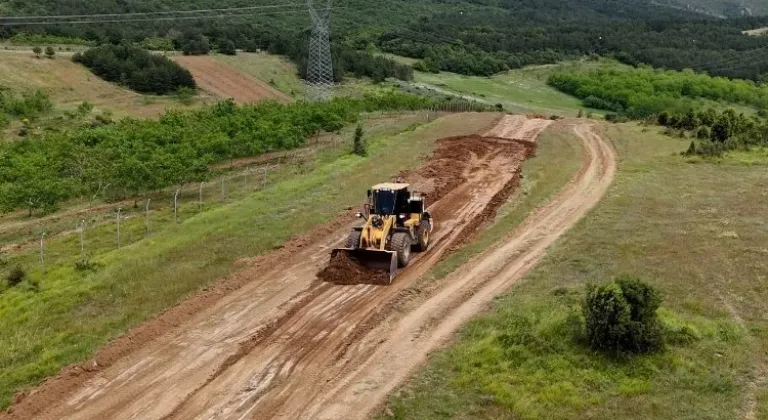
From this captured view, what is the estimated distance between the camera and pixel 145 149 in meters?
Result: 39.3

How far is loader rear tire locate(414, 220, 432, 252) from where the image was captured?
917 inches

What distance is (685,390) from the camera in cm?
1319

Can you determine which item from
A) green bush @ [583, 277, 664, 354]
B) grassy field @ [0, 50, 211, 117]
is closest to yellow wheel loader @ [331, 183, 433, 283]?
green bush @ [583, 277, 664, 354]

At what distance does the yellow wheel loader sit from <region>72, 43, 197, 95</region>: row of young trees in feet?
173

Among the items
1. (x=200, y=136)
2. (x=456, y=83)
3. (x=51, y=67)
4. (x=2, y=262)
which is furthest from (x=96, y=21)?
(x=2, y=262)

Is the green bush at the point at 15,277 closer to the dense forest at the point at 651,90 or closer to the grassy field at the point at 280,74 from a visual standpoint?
the grassy field at the point at 280,74

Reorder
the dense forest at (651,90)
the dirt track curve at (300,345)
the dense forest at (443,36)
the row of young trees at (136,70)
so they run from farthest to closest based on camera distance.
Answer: the dense forest at (443,36), the dense forest at (651,90), the row of young trees at (136,70), the dirt track curve at (300,345)

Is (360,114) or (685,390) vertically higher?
(685,390)

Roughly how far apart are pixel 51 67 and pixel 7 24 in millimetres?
28859

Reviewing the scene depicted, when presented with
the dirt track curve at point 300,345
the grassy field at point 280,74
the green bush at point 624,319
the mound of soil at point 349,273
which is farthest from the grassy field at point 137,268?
the grassy field at point 280,74

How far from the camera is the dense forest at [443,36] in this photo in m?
99.9

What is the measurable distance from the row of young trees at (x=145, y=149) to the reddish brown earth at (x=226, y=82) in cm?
1576

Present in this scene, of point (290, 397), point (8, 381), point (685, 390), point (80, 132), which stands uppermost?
point (685, 390)

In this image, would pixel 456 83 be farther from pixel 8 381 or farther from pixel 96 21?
pixel 8 381
